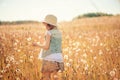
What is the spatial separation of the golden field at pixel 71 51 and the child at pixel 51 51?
0.07 metres

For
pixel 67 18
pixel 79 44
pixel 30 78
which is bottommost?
pixel 30 78

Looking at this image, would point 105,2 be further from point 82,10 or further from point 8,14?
point 8,14

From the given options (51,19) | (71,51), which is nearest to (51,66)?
(71,51)

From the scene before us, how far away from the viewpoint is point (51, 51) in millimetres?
3340

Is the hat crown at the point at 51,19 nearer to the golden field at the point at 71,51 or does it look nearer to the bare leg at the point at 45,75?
the golden field at the point at 71,51

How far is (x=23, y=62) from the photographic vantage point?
3.52 m

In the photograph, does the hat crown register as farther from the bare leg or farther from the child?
the bare leg

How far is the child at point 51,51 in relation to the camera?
330 centimetres

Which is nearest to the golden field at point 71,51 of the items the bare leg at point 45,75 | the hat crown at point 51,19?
the bare leg at point 45,75

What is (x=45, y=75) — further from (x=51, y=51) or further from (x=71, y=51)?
(x=71, y=51)

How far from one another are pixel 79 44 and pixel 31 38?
49cm

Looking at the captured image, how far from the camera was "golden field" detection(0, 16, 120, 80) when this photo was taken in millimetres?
3500

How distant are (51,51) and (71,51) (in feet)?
1.10

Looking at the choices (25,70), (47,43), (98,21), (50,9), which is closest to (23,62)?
(25,70)
